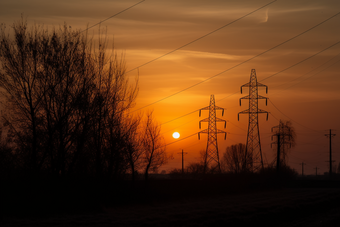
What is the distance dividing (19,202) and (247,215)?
39.1ft

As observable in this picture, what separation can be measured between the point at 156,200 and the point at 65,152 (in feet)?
25.4

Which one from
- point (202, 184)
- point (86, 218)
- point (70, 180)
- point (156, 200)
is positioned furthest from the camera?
point (202, 184)

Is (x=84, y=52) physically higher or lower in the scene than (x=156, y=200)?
higher

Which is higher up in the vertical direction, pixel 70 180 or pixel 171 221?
pixel 70 180

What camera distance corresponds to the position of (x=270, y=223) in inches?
776

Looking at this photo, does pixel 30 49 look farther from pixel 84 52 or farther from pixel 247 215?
pixel 247 215

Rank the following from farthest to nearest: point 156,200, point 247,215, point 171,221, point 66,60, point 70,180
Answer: point 156,200
point 66,60
point 70,180
point 247,215
point 171,221

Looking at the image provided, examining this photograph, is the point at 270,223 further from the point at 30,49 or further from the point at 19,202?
the point at 30,49

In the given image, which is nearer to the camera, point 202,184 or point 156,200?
point 156,200

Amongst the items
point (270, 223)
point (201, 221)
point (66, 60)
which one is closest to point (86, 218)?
point (201, 221)

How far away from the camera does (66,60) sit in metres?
25.8

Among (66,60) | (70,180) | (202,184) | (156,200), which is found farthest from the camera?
(202,184)

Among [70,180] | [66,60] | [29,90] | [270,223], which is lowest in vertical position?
[270,223]

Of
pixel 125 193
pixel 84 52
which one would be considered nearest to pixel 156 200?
pixel 125 193
